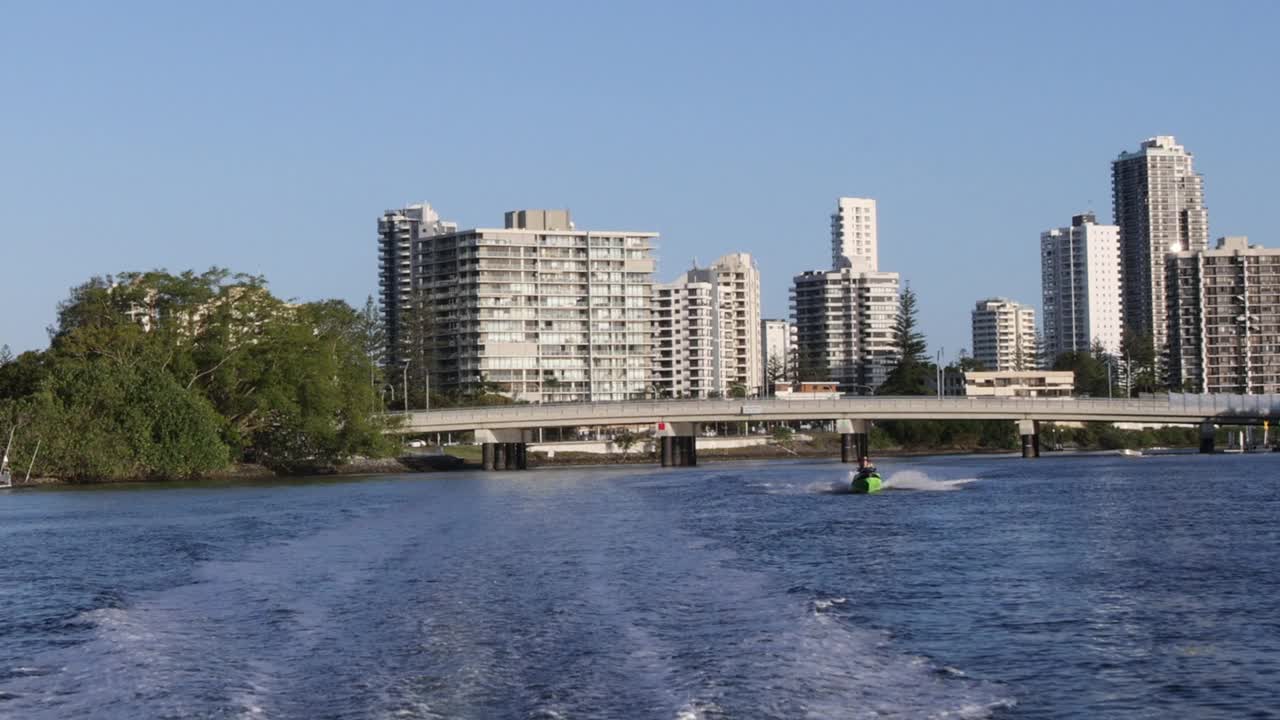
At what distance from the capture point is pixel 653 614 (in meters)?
39.7

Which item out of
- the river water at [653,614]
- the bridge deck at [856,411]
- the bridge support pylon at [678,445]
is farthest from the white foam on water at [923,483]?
the bridge support pylon at [678,445]

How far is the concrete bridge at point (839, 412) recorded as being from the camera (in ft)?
523

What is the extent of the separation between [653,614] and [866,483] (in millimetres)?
62675

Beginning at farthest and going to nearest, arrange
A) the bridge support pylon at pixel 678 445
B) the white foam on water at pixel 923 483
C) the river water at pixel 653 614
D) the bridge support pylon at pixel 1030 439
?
the bridge support pylon at pixel 1030 439
the bridge support pylon at pixel 678 445
the white foam on water at pixel 923 483
the river water at pixel 653 614

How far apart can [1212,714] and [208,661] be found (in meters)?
19.7

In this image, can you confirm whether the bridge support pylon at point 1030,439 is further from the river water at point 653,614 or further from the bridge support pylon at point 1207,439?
the river water at point 653,614

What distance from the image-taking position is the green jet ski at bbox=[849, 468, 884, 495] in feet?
330

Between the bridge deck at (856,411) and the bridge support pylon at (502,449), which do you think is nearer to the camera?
the bridge deck at (856,411)

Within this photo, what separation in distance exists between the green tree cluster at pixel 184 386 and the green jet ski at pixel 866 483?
6105 cm

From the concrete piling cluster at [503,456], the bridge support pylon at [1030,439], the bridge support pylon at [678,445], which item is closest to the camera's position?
the concrete piling cluster at [503,456]

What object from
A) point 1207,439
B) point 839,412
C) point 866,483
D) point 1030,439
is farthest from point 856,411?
point 866,483

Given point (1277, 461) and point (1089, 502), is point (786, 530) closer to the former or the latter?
point (1089, 502)

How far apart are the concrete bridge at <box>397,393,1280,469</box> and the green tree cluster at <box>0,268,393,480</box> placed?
10059 mm

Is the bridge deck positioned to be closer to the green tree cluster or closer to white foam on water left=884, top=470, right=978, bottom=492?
the green tree cluster
